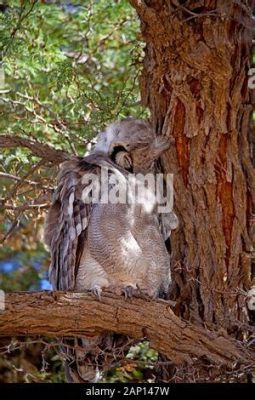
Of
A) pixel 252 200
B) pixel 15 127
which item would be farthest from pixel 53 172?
pixel 252 200

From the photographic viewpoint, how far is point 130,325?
3.13 m

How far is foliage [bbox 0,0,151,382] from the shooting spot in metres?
3.93

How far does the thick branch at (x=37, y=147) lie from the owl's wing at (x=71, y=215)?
0.11m

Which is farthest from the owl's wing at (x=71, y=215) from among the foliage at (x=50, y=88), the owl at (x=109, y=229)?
the foliage at (x=50, y=88)

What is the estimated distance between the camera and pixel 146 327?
3131 millimetres

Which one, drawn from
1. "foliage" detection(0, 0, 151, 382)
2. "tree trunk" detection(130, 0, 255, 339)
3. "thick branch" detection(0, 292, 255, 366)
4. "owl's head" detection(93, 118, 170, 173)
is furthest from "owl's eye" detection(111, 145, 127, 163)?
"thick branch" detection(0, 292, 255, 366)

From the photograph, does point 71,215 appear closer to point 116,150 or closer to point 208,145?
point 116,150

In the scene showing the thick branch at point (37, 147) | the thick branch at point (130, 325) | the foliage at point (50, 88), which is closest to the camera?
the thick branch at point (130, 325)

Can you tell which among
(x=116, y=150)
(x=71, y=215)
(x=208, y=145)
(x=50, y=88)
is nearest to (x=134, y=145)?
(x=116, y=150)

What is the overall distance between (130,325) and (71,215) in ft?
1.93

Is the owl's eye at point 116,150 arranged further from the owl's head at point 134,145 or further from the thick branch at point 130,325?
the thick branch at point 130,325

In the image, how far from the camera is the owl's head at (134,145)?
11.9 ft

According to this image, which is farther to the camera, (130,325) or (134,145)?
(134,145)

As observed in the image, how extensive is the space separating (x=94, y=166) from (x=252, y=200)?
0.67 m
